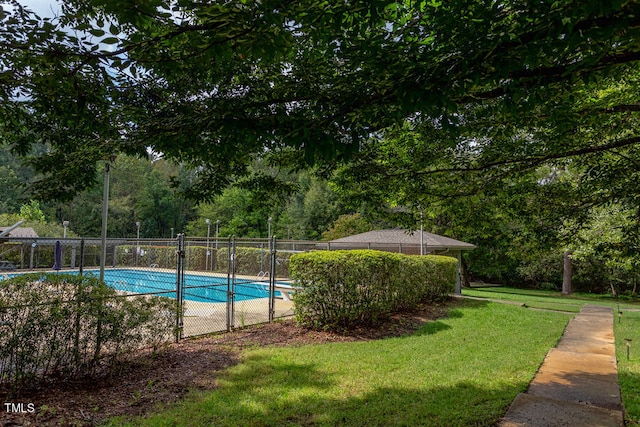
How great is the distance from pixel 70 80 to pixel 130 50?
0.54 metres

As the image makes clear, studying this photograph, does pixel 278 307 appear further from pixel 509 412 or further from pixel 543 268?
pixel 543 268

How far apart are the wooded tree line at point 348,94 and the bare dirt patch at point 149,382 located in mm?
2294

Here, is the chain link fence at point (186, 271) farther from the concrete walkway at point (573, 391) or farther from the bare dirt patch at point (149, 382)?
the concrete walkway at point (573, 391)

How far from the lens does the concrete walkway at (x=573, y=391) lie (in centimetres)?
394

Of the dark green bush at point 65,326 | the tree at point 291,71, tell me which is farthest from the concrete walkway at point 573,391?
the dark green bush at point 65,326

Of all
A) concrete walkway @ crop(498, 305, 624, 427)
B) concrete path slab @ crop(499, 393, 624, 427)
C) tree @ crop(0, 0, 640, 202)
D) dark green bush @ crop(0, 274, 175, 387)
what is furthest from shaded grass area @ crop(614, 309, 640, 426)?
dark green bush @ crop(0, 274, 175, 387)

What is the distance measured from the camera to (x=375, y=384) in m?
5.03

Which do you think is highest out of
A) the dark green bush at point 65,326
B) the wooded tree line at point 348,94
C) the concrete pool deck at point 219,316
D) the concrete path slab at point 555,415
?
the wooded tree line at point 348,94

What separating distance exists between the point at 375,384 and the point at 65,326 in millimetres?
3825

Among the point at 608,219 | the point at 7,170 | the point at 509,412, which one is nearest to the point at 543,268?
the point at 608,219

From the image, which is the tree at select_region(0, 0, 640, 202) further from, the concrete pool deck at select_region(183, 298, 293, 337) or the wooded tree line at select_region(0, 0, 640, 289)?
the concrete pool deck at select_region(183, 298, 293, 337)

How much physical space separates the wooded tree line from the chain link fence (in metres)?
2.32

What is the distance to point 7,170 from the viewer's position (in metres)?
41.2

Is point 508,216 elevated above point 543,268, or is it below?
above
